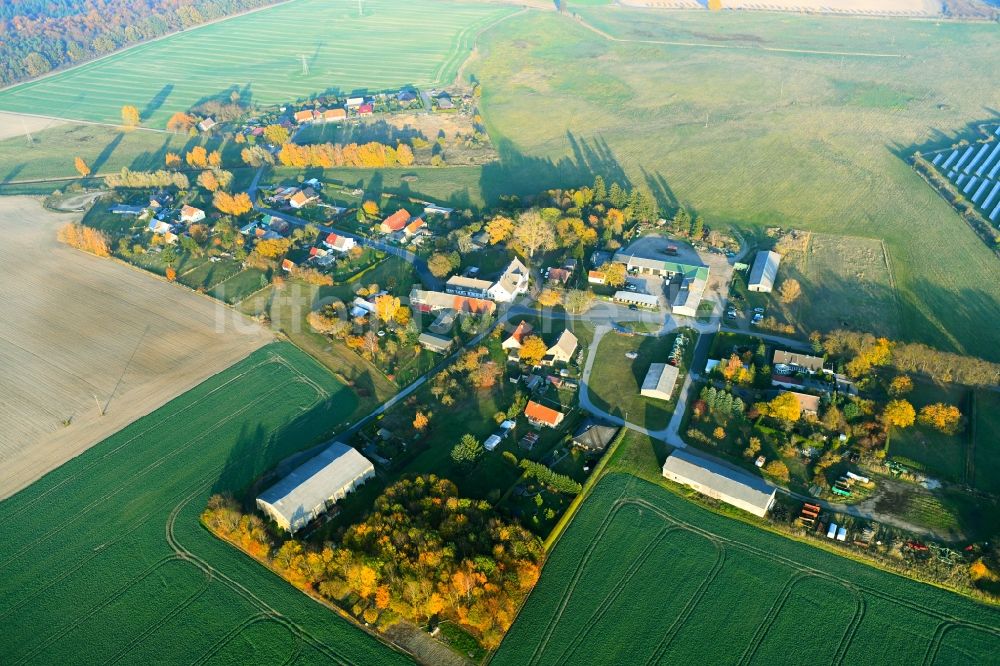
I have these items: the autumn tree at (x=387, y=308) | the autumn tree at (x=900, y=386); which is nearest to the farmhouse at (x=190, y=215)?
the autumn tree at (x=387, y=308)

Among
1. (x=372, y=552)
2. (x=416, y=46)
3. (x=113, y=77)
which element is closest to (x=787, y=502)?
(x=372, y=552)

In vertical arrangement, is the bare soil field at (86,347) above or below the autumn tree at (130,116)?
below

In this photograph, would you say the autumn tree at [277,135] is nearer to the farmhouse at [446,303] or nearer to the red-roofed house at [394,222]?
the red-roofed house at [394,222]

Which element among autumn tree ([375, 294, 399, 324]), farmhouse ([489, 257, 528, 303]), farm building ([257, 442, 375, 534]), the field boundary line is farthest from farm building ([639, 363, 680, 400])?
the field boundary line

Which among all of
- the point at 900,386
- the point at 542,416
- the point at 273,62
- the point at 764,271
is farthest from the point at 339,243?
the point at 273,62

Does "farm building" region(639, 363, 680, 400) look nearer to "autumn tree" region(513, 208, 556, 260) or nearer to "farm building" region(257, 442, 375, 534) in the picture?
"farm building" region(257, 442, 375, 534)

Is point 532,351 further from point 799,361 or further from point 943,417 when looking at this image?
point 943,417
